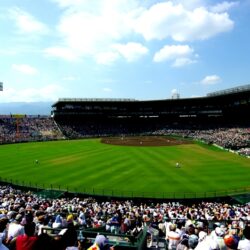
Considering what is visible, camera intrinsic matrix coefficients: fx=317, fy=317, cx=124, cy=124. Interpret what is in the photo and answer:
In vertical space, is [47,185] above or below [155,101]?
below

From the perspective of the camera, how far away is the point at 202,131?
96375 millimetres

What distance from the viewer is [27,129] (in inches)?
4166

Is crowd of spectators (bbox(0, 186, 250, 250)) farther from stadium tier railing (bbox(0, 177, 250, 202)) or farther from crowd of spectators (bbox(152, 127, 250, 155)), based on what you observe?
crowd of spectators (bbox(152, 127, 250, 155))

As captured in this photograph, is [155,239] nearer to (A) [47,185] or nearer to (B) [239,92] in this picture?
(A) [47,185]

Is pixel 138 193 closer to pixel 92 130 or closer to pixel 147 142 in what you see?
pixel 147 142

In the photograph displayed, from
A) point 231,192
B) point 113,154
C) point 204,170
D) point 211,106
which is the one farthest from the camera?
point 211,106

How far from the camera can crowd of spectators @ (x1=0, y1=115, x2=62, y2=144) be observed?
3787 inches

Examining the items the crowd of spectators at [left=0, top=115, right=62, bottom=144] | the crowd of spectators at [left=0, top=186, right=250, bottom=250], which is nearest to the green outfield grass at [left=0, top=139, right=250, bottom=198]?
the crowd of spectators at [left=0, top=186, right=250, bottom=250]

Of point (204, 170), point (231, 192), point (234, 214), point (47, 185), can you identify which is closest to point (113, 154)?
point (204, 170)

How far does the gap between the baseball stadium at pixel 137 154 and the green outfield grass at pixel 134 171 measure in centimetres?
12

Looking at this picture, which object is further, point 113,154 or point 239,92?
point 239,92

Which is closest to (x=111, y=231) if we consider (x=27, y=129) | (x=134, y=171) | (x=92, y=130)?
(x=134, y=171)

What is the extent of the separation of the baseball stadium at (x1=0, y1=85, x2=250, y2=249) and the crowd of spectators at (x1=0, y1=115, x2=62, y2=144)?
0.30 metres

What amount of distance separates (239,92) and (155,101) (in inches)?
1515
